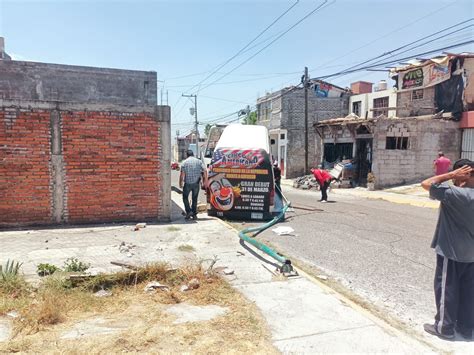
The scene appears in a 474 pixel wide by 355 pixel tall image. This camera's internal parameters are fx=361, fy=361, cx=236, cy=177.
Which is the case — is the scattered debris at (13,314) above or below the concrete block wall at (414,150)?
below

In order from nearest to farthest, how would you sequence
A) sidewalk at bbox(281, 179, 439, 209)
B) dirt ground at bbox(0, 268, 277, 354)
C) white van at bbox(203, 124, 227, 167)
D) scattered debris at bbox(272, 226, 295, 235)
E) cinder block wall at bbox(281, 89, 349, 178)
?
dirt ground at bbox(0, 268, 277, 354) < scattered debris at bbox(272, 226, 295, 235) < sidewalk at bbox(281, 179, 439, 209) < white van at bbox(203, 124, 227, 167) < cinder block wall at bbox(281, 89, 349, 178)

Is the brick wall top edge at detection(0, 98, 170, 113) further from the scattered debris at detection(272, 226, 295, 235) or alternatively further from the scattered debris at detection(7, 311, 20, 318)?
the scattered debris at detection(7, 311, 20, 318)

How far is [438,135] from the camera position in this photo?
65.7ft

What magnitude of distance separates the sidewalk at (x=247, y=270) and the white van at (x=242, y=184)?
732 mm

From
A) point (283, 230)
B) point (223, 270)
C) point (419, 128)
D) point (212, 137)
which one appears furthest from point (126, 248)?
point (419, 128)

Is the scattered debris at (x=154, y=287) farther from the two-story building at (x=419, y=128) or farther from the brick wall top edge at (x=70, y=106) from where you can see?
the two-story building at (x=419, y=128)

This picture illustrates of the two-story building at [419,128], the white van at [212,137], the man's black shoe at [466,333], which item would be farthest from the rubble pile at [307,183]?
the man's black shoe at [466,333]

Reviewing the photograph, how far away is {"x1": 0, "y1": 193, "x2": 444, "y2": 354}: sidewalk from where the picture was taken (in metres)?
3.44

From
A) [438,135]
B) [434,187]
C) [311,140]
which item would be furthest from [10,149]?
[311,140]

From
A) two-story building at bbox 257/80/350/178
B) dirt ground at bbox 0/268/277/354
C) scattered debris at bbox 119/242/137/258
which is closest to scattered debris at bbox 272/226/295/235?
scattered debris at bbox 119/242/137/258

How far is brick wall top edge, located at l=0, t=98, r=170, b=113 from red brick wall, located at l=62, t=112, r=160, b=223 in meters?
0.12

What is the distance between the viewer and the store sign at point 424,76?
855 inches

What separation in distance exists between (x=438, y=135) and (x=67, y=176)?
19.3m

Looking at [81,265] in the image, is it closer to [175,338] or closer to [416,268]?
[175,338]
